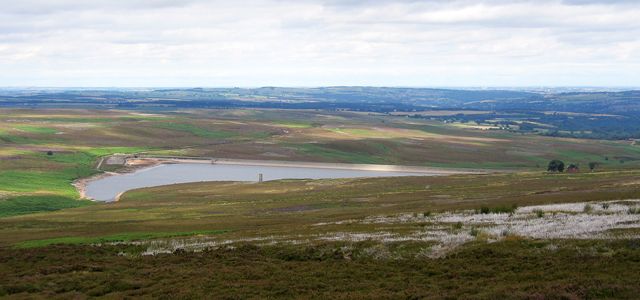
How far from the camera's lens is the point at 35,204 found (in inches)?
3780

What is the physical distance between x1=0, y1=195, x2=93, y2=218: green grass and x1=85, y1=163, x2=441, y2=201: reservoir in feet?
45.8

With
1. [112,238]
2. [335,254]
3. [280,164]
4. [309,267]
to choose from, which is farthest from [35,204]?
Answer: [280,164]

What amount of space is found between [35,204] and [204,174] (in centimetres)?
6151

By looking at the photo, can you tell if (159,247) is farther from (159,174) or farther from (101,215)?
(159,174)

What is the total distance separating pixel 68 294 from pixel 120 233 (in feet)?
80.0

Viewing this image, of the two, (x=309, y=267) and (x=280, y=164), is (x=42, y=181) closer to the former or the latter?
(x=280, y=164)

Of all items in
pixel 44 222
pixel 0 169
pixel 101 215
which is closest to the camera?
pixel 44 222

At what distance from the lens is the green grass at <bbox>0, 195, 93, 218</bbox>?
295 feet

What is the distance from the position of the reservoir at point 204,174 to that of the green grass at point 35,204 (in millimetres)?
13966

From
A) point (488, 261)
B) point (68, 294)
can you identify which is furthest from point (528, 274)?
point (68, 294)

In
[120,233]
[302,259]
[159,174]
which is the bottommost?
[159,174]

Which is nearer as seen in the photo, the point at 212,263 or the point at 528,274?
the point at 528,274

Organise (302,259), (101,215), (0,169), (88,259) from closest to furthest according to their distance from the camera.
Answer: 1. (302,259)
2. (88,259)
3. (101,215)
4. (0,169)

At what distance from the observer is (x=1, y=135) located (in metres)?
200
